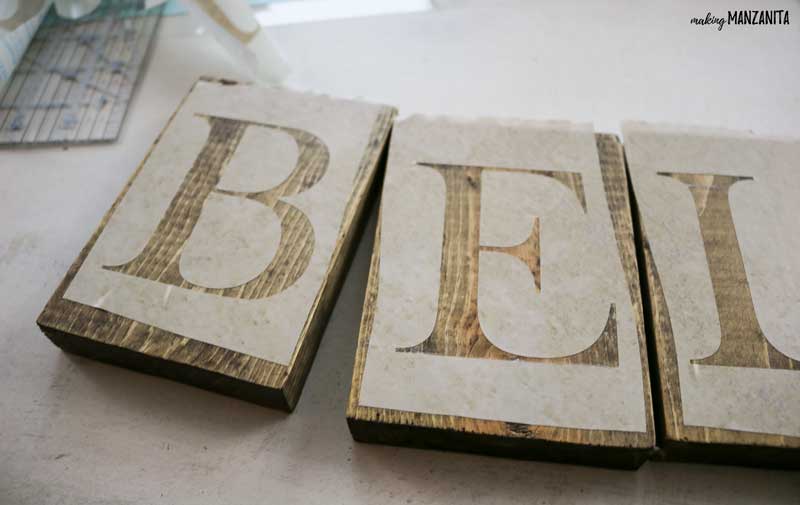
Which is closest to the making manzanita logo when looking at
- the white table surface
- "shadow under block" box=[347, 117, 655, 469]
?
the white table surface

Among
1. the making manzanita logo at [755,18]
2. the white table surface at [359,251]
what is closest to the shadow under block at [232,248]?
the white table surface at [359,251]

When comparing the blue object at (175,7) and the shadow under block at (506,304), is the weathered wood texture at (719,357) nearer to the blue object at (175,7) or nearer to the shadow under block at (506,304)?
the shadow under block at (506,304)

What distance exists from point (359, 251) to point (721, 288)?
0.61 m

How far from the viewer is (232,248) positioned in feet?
3.34

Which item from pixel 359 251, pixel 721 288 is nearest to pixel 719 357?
pixel 721 288

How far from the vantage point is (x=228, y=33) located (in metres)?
1.34

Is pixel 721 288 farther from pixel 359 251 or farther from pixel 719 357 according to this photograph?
pixel 359 251

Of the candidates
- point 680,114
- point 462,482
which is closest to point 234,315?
point 462,482

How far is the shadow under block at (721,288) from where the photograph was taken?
2.74ft

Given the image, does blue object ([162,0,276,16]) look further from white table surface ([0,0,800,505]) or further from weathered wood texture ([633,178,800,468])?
weathered wood texture ([633,178,800,468])

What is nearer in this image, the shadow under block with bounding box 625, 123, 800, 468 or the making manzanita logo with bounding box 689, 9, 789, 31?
the shadow under block with bounding box 625, 123, 800, 468

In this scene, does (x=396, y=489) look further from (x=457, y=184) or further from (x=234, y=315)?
(x=457, y=184)

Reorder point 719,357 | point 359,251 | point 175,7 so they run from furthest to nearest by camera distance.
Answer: point 175,7
point 359,251
point 719,357

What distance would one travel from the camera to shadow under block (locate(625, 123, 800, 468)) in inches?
32.9
